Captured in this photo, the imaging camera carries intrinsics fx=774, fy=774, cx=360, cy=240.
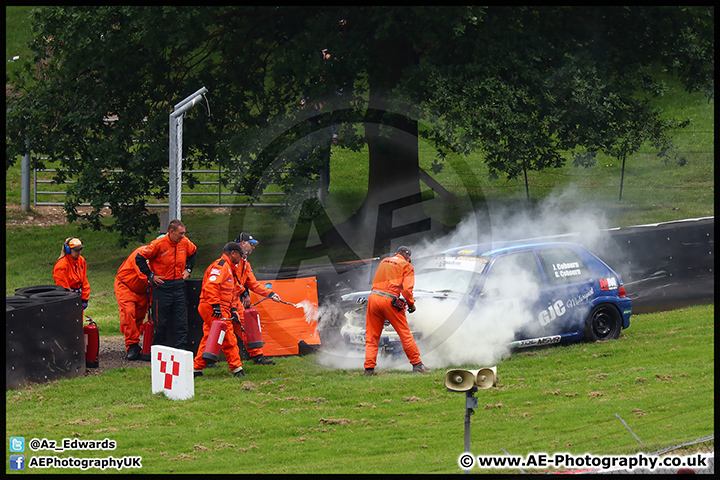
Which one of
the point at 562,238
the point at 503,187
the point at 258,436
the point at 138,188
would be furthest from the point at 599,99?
the point at 258,436

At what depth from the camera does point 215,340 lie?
10172 mm

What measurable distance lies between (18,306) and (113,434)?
268 centimetres

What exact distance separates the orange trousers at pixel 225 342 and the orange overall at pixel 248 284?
0.41 meters

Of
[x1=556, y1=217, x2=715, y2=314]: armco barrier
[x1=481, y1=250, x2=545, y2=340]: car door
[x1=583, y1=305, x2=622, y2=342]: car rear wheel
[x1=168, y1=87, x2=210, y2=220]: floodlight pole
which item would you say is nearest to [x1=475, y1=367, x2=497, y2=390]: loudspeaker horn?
[x1=481, y1=250, x2=545, y2=340]: car door

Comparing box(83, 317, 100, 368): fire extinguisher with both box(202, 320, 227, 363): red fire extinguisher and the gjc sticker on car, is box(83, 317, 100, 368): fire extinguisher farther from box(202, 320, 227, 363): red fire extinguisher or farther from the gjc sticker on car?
the gjc sticker on car

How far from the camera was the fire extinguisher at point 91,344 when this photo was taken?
434 inches

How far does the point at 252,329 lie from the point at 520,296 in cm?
383

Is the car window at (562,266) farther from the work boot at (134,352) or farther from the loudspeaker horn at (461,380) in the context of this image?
the work boot at (134,352)

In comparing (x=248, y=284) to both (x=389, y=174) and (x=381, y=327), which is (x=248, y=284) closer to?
(x=381, y=327)

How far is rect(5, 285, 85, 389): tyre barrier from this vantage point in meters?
9.47

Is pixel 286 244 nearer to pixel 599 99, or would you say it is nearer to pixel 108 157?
pixel 108 157

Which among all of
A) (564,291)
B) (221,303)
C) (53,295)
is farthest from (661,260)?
(53,295)

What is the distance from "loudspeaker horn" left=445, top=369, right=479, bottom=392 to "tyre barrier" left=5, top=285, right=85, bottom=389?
19.6 ft

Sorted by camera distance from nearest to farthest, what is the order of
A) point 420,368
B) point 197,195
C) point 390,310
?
1. point 390,310
2. point 420,368
3. point 197,195
